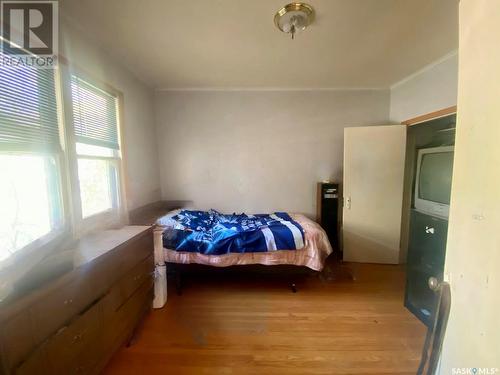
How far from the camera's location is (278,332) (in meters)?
1.77

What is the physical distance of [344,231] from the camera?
10.1 feet

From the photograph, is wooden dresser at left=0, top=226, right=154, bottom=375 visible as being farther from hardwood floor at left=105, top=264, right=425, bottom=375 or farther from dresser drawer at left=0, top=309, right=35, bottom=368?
hardwood floor at left=105, top=264, right=425, bottom=375

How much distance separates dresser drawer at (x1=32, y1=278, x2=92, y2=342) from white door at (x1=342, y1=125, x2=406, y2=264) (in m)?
2.95

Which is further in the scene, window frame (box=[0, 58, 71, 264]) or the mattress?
the mattress

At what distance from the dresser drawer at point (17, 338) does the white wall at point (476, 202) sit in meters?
1.55

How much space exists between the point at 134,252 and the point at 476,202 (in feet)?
6.26

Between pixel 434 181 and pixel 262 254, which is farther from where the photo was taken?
pixel 262 254

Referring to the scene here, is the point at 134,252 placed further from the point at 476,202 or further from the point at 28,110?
the point at 476,202

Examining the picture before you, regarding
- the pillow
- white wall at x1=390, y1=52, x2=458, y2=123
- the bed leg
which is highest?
white wall at x1=390, y1=52, x2=458, y2=123

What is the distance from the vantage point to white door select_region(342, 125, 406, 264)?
2879mm

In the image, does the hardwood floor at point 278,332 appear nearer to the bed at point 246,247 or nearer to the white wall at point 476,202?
the bed at point 246,247

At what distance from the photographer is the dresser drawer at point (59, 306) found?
36.7 inches

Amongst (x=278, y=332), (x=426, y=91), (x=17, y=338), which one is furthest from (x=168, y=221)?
(x=426, y=91)

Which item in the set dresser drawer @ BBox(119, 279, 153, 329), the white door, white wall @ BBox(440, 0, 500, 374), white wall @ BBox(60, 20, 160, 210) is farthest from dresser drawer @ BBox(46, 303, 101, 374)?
the white door
